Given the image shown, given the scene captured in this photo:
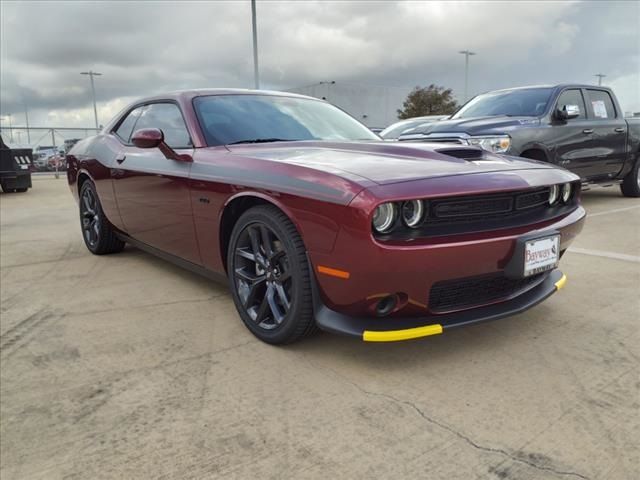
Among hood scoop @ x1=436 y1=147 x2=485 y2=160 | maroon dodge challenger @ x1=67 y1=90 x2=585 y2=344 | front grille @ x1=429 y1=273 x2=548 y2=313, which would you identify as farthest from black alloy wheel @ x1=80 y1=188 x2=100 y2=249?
front grille @ x1=429 y1=273 x2=548 y2=313

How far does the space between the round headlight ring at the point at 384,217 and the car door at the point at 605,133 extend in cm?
589

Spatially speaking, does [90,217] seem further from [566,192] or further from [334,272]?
[566,192]

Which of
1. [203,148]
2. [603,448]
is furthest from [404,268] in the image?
[203,148]

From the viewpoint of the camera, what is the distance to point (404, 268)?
208 cm

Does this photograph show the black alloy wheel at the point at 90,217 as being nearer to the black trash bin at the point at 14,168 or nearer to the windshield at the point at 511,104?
the windshield at the point at 511,104

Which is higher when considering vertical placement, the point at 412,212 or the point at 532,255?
the point at 412,212

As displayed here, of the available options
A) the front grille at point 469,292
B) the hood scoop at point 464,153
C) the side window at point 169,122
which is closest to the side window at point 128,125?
the side window at point 169,122

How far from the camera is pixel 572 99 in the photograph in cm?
680

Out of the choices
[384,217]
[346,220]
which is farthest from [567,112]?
[346,220]

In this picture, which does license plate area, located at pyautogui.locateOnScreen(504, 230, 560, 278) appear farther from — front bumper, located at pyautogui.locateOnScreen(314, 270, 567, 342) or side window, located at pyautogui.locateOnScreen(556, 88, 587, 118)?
side window, located at pyautogui.locateOnScreen(556, 88, 587, 118)

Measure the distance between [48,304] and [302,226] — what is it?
2.09m

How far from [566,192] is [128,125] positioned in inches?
131

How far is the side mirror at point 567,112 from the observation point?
6105 mm

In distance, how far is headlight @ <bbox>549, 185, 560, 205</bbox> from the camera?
8.91ft
